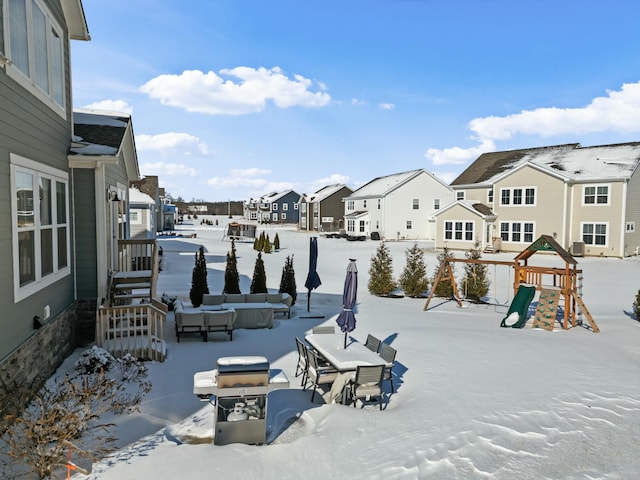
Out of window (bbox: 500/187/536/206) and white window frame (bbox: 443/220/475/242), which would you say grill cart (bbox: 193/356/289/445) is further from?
window (bbox: 500/187/536/206)

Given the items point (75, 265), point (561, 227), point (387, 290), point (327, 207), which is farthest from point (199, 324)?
point (327, 207)

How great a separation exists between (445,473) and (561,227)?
3138 centimetres

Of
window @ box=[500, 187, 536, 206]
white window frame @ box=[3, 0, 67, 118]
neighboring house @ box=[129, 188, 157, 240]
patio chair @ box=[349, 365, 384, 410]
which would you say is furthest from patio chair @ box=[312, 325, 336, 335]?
window @ box=[500, 187, 536, 206]

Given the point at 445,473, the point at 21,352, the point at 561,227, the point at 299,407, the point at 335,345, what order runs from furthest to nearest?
the point at 561,227
the point at 335,345
the point at 299,407
the point at 21,352
the point at 445,473

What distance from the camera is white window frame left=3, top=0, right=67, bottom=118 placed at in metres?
6.75

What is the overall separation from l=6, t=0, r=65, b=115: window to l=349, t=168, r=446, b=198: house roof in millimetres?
39241

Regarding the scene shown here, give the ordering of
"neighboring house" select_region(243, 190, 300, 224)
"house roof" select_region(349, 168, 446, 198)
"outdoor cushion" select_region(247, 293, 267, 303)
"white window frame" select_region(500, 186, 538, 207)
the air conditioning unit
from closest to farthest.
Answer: "outdoor cushion" select_region(247, 293, 267, 303), the air conditioning unit, "white window frame" select_region(500, 186, 538, 207), "house roof" select_region(349, 168, 446, 198), "neighboring house" select_region(243, 190, 300, 224)

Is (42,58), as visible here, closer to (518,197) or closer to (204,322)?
(204,322)

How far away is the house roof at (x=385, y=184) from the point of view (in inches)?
1858

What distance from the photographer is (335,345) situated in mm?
8750

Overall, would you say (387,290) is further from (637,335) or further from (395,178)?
(395,178)

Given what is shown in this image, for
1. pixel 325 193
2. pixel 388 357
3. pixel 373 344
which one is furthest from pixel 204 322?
pixel 325 193

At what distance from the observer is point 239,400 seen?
6.06 m

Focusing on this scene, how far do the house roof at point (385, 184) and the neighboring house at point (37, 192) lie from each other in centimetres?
3915
